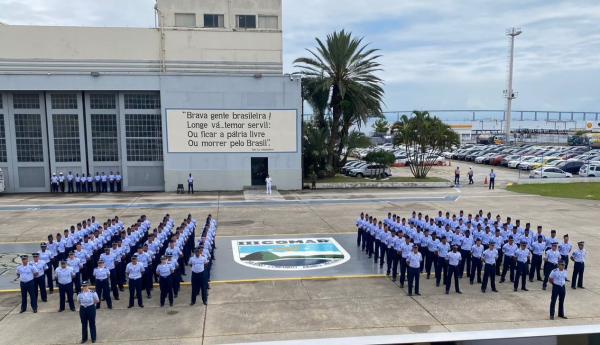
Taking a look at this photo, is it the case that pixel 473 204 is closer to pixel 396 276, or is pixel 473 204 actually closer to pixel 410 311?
pixel 396 276

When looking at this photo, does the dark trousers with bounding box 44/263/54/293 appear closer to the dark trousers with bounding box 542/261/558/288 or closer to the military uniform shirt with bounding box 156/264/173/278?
the military uniform shirt with bounding box 156/264/173/278

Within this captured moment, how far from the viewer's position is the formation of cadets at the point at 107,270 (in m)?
11.1

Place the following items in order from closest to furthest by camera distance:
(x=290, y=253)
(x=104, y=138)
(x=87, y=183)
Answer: (x=290, y=253) → (x=87, y=183) → (x=104, y=138)

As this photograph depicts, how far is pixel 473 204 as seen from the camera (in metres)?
28.1

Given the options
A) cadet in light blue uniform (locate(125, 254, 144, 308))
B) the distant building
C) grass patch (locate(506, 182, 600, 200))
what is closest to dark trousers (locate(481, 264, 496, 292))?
cadet in light blue uniform (locate(125, 254, 144, 308))

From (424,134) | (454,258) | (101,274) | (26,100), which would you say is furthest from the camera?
(424,134)

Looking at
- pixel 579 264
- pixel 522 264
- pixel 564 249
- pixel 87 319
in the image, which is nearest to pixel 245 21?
pixel 564 249

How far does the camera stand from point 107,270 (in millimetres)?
11383

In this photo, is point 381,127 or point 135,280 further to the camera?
point 381,127

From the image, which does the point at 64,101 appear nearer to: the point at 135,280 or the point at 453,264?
the point at 135,280

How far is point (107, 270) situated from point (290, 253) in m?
6.86

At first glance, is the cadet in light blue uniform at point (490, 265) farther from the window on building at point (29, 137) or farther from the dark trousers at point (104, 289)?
the window on building at point (29, 137)

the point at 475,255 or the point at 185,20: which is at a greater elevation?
the point at 185,20

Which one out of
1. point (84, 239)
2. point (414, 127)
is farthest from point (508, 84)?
point (84, 239)
